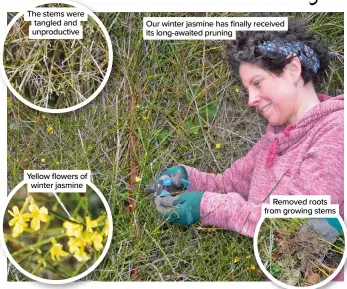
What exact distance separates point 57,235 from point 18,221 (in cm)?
9

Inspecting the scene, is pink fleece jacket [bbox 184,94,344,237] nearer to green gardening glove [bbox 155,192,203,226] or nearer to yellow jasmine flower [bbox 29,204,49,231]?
green gardening glove [bbox 155,192,203,226]

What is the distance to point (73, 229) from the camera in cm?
160

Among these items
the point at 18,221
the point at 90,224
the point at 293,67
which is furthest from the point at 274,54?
the point at 18,221

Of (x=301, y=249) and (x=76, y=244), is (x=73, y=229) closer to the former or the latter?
(x=76, y=244)

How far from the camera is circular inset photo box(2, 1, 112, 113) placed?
5.29 feet

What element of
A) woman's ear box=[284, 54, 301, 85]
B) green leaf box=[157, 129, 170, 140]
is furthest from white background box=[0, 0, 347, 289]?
green leaf box=[157, 129, 170, 140]

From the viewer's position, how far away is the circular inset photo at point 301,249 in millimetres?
1593

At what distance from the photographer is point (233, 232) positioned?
1.62 meters

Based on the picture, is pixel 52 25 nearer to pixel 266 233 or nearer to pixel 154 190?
pixel 154 190

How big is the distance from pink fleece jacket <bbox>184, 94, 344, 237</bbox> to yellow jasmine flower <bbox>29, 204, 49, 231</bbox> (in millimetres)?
328

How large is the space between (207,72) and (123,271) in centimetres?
48

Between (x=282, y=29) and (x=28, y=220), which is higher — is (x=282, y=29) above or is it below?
above
